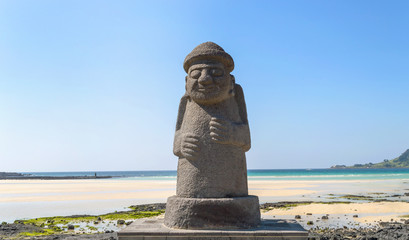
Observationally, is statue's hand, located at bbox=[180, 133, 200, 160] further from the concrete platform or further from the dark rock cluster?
the dark rock cluster

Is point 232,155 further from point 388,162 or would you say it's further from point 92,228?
point 388,162

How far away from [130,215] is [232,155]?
10.8 m

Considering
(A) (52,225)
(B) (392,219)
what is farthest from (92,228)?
(B) (392,219)

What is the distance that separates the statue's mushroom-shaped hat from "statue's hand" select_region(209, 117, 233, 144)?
103 cm

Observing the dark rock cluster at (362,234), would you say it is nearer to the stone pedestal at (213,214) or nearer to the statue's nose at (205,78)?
the stone pedestal at (213,214)

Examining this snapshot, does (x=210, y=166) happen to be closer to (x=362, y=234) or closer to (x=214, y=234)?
(x=214, y=234)

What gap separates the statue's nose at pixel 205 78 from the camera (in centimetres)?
598

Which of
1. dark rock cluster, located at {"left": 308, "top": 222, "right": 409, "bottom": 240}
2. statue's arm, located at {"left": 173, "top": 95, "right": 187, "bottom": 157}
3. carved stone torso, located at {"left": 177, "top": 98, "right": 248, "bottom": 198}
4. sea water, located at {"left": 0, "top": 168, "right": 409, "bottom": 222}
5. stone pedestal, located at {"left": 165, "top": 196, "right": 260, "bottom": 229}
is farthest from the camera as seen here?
sea water, located at {"left": 0, "top": 168, "right": 409, "bottom": 222}

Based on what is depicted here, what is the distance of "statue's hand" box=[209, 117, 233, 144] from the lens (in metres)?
5.86

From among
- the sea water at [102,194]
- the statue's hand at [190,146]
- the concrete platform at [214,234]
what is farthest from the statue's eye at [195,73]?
the sea water at [102,194]

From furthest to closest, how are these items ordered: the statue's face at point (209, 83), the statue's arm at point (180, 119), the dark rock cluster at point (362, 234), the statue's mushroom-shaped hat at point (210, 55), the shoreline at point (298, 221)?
the shoreline at point (298, 221), the dark rock cluster at point (362, 234), the statue's arm at point (180, 119), the statue's mushroom-shaped hat at point (210, 55), the statue's face at point (209, 83)

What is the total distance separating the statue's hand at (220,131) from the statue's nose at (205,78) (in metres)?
0.65

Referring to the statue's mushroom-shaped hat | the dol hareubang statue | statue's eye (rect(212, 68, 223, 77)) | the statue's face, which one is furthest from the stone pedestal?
the statue's mushroom-shaped hat

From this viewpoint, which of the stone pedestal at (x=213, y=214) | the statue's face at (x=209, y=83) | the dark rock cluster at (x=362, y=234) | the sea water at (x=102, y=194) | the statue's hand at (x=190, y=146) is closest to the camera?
the stone pedestal at (x=213, y=214)
